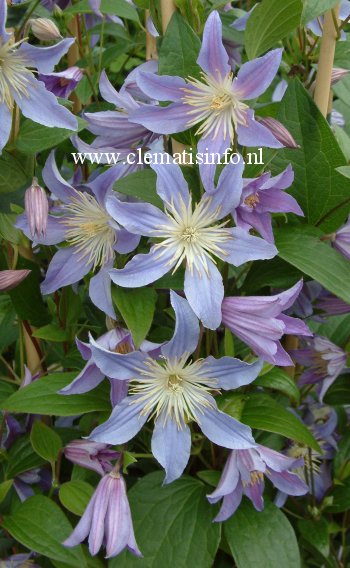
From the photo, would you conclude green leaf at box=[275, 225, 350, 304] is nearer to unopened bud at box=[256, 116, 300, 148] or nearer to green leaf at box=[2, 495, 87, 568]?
unopened bud at box=[256, 116, 300, 148]

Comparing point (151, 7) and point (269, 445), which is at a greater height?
point (151, 7)

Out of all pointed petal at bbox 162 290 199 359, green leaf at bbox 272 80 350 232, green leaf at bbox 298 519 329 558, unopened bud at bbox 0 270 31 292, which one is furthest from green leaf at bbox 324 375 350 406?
unopened bud at bbox 0 270 31 292

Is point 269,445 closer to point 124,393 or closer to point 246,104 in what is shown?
point 124,393

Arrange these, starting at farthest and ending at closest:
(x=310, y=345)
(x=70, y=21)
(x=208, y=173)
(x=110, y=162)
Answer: (x=70, y=21), (x=310, y=345), (x=110, y=162), (x=208, y=173)

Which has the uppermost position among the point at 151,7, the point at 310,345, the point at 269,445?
the point at 151,7

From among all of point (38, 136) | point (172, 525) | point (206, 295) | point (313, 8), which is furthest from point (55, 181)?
point (172, 525)

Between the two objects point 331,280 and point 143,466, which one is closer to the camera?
point 331,280

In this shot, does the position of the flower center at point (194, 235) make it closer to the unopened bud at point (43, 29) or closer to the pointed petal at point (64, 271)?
the pointed petal at point (64, 271)

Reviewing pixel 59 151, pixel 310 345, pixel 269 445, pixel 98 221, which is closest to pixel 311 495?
pixel 269 445
